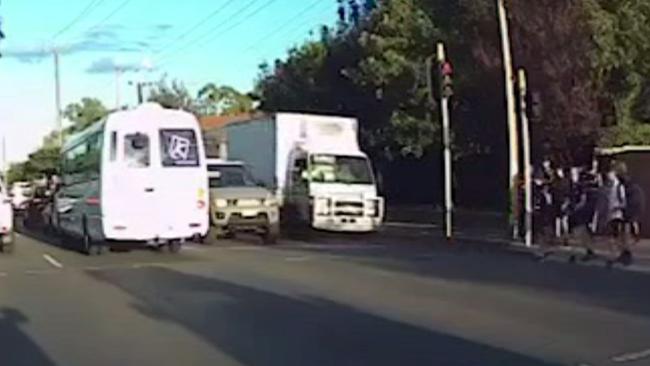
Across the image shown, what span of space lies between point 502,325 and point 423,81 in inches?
1067

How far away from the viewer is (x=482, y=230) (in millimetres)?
35531

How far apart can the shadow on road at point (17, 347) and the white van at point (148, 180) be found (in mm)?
10041

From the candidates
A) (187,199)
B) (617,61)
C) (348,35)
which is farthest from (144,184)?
(348,35)

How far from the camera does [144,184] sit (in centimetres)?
2527

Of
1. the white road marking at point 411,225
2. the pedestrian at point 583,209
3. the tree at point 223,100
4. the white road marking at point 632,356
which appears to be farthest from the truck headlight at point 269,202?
the tree at point 223,100

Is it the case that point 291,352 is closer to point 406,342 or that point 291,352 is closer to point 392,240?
point 406,342

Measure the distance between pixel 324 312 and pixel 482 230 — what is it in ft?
69.6

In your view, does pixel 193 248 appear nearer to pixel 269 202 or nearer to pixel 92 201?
pixel 269 202

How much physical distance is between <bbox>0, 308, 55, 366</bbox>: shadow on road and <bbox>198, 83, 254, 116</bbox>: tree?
102075 mm

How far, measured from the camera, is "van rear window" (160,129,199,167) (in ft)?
84.2

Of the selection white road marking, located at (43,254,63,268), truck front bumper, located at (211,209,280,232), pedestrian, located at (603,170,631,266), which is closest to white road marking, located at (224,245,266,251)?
truck front bumper, located at (211,209,280,232)

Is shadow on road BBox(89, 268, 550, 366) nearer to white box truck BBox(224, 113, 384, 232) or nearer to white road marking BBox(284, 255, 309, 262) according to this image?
white road marking BBox(284, 255, 309, 262)

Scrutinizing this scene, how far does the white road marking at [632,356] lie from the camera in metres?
10.8

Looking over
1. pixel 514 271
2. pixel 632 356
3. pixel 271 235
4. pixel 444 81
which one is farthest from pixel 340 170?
pixel 632 356
